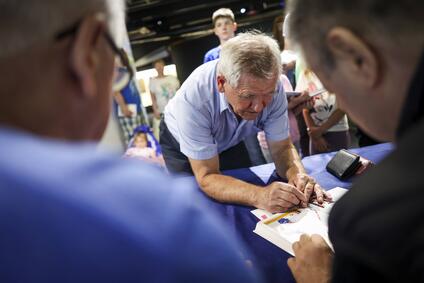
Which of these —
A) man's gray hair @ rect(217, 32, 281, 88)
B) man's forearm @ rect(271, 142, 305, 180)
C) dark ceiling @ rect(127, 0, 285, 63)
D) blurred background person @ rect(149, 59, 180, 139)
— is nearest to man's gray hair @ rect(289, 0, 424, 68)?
man's gray hair @ rect(217, 32, 281, 88)

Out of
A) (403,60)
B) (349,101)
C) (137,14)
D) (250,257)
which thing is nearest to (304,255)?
(250,257)

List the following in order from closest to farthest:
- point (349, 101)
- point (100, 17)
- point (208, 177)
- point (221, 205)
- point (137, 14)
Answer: point (100, 17) < point (349, 101) < point (221, 205) < point (208, 177) < point (137, 14)

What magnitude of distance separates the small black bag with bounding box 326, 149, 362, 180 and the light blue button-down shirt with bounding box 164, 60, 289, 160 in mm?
296

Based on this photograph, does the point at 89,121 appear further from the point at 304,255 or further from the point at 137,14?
the point at 137,14

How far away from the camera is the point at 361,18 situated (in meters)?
0.46

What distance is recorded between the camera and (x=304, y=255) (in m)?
0.92

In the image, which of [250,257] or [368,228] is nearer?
[368,228]

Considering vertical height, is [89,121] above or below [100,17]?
below

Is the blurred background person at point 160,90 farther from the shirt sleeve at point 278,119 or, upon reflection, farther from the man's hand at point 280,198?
the man's hand at point 280,198

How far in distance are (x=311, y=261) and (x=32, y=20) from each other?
0.86m

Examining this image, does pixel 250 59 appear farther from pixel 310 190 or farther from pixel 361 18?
pixel 361 18

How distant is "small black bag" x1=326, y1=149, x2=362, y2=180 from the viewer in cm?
151

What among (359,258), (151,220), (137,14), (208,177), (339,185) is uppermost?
(137,14)

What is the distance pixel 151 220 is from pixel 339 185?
1.31 metres
